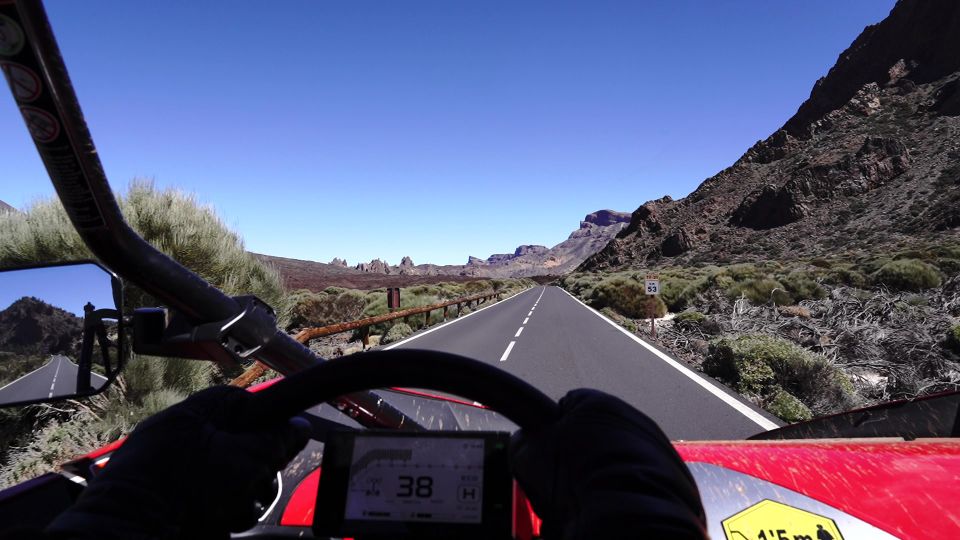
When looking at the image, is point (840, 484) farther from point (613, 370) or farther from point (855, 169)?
point (855, 169)

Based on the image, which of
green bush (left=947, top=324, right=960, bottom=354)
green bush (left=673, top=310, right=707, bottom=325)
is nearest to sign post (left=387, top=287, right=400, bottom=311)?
green bush (left=673, top=310, right=707, bottom=325)

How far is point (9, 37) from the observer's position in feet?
1.97

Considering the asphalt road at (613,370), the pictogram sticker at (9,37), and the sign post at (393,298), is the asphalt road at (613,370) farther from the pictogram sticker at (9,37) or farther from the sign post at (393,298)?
the pictogram sticker at (9,37)

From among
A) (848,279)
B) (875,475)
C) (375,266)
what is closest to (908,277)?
(848,279)

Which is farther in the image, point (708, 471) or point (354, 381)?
point (708, 471)

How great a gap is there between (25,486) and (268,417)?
953mm

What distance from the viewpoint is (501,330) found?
53.9 ft

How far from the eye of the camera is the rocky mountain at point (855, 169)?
59938 millimetres

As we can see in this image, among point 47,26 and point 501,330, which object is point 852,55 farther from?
point 47,26

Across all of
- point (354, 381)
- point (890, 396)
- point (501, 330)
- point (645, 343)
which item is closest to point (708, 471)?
point (354, 381)

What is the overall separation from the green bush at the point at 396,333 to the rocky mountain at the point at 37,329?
12.6 m

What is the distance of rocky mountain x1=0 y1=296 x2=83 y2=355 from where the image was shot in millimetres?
1736

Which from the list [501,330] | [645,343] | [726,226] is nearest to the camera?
[645,343]

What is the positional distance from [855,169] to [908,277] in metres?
70.0
